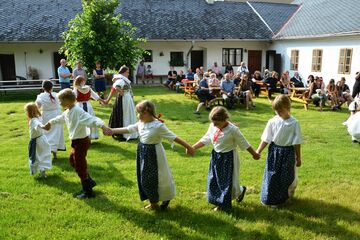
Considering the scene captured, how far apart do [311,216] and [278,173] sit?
27.0 inches

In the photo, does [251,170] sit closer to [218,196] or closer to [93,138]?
[218,196]

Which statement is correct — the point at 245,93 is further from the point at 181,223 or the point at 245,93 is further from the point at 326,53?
the point at 181,223

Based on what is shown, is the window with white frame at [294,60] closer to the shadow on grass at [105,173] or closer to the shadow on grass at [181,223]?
the shadow on grass at [105,173]

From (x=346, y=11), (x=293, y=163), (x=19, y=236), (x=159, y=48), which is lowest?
(x=19, y=236)

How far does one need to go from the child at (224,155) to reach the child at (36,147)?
288 centimetres

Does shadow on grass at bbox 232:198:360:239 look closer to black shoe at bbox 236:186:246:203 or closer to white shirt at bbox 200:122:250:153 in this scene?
black shoe at bbox 236:186:246:203

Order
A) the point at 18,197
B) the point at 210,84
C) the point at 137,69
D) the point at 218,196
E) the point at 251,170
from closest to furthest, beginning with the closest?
1. the point at 218,196
2. the point at 18,197
3. the point at 251,170
4. the point at 210,84
5. the point at 137,69

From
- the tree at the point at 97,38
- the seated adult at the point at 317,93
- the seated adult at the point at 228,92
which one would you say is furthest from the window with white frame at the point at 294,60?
the tree at the point at 97,38

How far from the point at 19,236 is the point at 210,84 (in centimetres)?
1051

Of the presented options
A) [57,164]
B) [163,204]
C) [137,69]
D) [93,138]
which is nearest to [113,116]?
[93,138]

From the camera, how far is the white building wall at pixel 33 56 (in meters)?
21.6

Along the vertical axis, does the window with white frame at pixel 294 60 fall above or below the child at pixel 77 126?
above

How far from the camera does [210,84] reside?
13695 millimetres

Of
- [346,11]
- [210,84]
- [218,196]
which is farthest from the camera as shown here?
[346,11]
